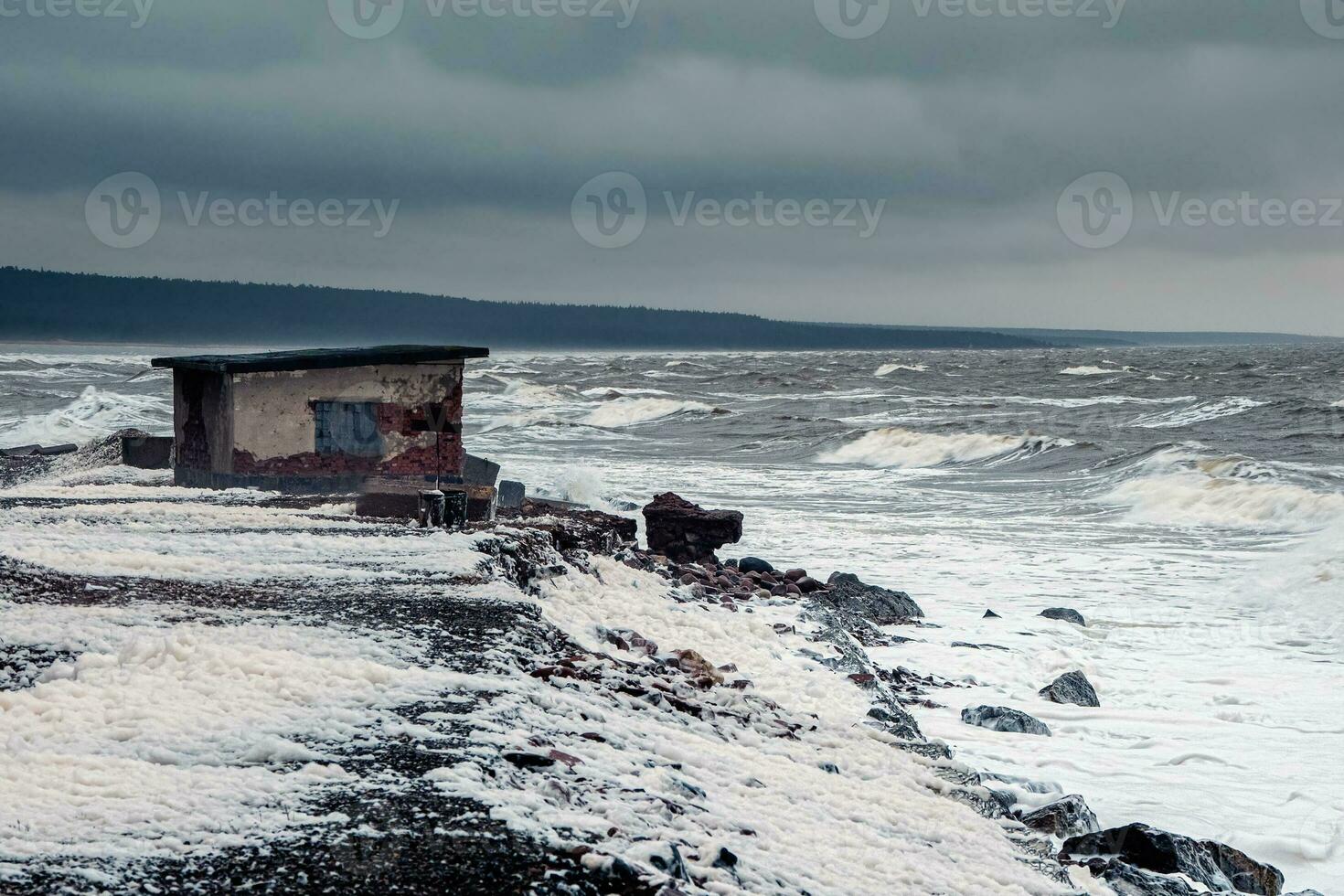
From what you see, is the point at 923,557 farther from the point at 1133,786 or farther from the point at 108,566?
the point at 108,566

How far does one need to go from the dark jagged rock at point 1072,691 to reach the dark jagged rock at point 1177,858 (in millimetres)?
3226

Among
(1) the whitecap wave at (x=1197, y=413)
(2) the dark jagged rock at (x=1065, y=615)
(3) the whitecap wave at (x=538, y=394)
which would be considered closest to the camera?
(2) the dark jagged rock at (x=1065, y=615)

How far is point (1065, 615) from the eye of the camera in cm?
1247

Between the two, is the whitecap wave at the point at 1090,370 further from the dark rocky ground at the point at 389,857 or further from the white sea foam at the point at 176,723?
the dark rocky ground at the point at 389,857

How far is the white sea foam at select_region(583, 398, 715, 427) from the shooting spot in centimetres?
5062

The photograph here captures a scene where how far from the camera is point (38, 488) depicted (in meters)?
14.4

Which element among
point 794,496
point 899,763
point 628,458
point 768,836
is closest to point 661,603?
point 899,763

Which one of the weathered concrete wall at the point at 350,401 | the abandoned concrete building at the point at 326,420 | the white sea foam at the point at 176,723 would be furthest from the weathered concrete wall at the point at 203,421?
the white sea foam at the point at 176,723

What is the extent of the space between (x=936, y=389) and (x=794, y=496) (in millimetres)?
44654

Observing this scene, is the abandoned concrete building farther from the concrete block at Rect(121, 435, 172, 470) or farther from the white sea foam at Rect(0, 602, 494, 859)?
the white sea foam at Rect(0, 602, 494, 859)

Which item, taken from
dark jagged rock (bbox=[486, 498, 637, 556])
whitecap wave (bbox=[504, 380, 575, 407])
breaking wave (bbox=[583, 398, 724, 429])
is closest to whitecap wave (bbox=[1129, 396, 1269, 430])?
breaking wave (bbox=[583, 398, 724, 429])

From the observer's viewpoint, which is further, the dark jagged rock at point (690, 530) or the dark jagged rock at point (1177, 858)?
the dark jagged rock at point (690, 530)

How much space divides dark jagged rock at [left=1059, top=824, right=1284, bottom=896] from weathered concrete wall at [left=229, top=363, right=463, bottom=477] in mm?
11609

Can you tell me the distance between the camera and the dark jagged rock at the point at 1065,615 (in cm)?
1241
